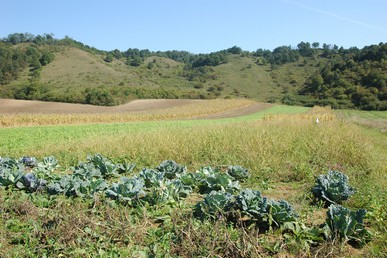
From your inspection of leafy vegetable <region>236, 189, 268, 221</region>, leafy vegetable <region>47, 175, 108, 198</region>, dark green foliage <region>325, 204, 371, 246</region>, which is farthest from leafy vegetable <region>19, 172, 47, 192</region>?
dark green foliage <region>325, 204, 371, 246</region>

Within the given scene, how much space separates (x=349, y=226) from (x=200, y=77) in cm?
9580

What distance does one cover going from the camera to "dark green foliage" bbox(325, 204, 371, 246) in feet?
13.9

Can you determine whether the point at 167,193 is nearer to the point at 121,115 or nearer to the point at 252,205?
the point at 252,205

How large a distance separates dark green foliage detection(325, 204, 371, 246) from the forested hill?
165 ft

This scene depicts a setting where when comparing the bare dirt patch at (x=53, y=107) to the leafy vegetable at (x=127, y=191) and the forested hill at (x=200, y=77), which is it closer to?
the forested hill at (x=200, y=77)

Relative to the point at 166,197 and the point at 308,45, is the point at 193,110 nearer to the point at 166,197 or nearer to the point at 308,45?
the point at 166,197

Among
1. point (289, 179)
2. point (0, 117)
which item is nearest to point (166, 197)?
point (289, 179)

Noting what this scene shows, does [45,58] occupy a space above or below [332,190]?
above

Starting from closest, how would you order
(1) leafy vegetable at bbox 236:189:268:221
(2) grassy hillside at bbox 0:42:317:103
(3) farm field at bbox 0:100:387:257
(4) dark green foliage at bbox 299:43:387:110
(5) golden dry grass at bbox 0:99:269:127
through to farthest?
(3) farm field at bbox 0:100:387:257, (1) leafy vegetable at bbox 236:189:268:221, (5) golden dry grass at bbox 0:99:269:127, (4) dark green foliage at bbox 299:43:387:110, (2) grassy hillside at bbox 0:42:317:103

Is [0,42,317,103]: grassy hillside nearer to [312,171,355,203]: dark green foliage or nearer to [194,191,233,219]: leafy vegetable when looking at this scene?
[312,171,355,203]: dark green foliage

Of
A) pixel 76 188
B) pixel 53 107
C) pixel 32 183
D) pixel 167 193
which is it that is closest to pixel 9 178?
pixel 32 183

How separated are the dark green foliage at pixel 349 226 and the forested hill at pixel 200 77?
165 ft

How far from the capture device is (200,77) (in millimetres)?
98750

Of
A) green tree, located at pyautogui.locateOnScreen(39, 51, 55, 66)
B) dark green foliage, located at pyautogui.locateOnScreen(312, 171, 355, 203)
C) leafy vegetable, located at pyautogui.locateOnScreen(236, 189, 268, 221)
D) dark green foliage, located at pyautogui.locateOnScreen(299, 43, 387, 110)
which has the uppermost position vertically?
green tree, located at pyautogui.locateOnScreen(39, 51, 55, 66)
